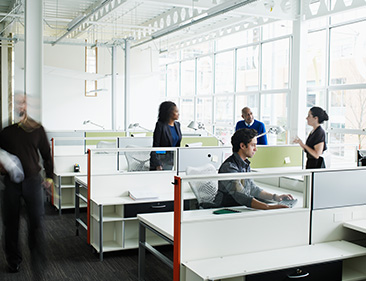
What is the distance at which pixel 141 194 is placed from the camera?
4.23m

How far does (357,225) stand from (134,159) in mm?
3067

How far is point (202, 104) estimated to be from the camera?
41.2 feet

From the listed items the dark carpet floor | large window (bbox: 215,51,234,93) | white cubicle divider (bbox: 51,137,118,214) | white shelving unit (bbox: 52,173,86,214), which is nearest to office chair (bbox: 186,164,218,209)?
the dark carpet floor

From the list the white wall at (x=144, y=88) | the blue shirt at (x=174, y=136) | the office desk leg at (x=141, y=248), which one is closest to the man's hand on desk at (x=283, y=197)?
the office desk leg at (x=141, y=248)

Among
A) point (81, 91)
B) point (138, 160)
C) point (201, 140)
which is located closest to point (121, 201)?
point (138, 160)

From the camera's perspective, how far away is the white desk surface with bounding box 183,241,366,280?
8.01ft

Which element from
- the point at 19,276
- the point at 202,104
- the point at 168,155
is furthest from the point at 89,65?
the point at 19,276

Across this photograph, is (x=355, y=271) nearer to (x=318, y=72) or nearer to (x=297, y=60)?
(x=297, y=60)

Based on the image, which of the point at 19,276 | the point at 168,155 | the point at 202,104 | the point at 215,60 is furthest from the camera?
the point at 202,104

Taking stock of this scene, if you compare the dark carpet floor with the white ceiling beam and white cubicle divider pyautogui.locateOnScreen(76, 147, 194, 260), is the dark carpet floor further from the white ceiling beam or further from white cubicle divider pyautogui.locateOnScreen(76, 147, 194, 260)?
the white ceiling beam

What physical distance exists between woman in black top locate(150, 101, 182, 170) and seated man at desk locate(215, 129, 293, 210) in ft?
4.71

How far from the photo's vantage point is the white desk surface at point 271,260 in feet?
8.01

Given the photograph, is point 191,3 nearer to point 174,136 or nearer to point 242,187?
point 174,136

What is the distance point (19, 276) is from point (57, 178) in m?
2.47
